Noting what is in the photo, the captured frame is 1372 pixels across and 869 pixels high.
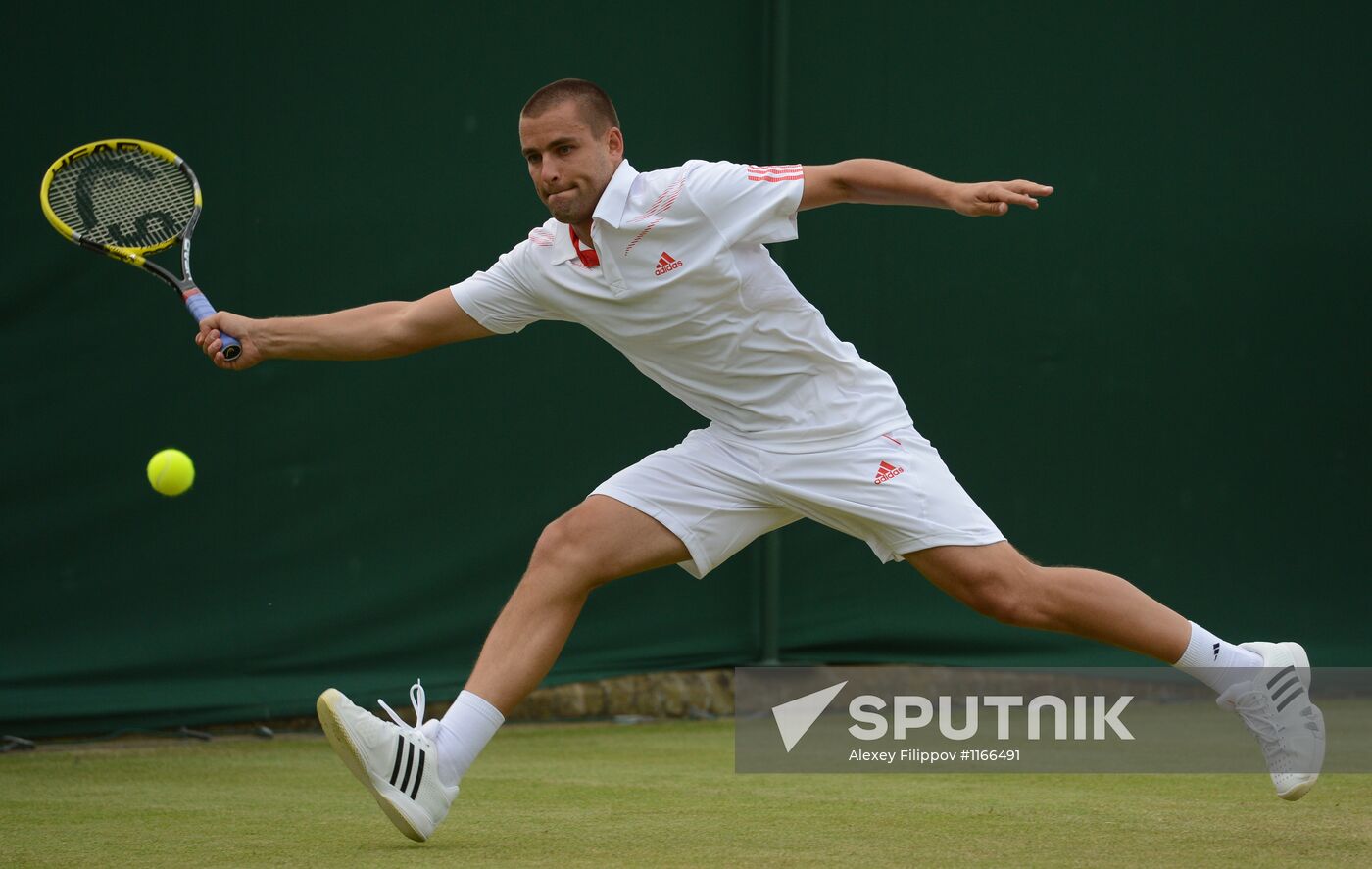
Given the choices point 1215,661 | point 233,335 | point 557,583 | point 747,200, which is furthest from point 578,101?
point 1215,661

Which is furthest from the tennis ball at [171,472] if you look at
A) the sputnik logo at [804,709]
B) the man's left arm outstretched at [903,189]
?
the man's left arm outstretched at [903,189]

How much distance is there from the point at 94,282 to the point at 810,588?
2678 mm

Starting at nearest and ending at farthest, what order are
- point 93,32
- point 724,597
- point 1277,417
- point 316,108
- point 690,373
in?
point 690,373
point 93,32
point 316,108
point 724,597
point 1277,417

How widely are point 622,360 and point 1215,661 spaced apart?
2923 millimetres

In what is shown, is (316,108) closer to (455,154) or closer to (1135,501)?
(455,154)

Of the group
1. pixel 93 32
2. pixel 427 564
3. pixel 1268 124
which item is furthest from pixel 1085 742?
pixel 93 32

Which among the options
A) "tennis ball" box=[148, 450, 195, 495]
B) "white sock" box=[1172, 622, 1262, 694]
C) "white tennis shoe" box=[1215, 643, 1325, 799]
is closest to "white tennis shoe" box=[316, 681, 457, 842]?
"white sock" box=[1172, 622, 1262, 694]

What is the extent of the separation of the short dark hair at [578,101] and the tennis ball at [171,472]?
6.46ft

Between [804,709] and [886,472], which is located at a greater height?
[886,472]

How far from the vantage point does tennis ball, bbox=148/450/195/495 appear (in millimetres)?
5098

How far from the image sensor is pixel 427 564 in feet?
19.2

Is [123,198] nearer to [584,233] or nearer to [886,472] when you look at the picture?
[584,233]

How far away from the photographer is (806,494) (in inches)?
148

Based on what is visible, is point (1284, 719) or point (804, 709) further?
point (804, 709)
